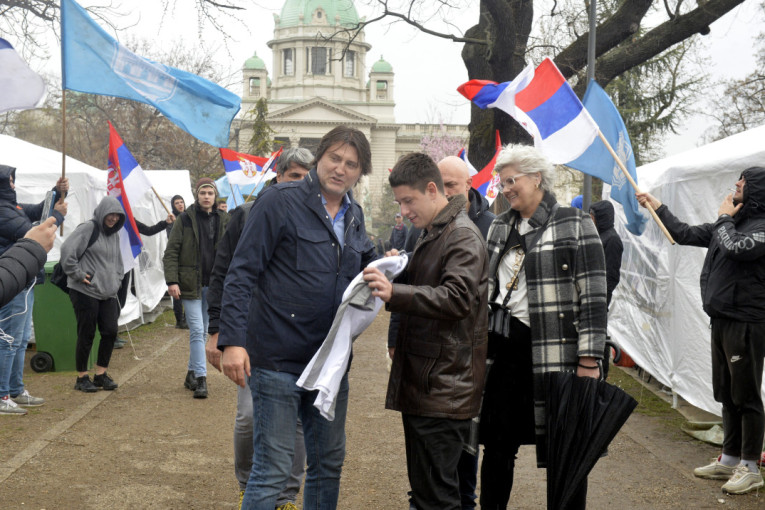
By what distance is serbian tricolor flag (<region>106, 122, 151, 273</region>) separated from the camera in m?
8.50

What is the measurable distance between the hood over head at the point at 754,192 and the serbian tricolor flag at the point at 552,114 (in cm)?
108

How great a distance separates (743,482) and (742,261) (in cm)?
147

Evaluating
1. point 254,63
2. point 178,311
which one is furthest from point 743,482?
point 254,63

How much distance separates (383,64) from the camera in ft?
308

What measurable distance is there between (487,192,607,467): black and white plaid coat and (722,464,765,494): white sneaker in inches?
80.9

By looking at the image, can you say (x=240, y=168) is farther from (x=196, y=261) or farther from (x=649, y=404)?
(x=649, y=404)

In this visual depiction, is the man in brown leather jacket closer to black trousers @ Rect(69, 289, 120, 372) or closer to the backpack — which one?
black trousers @ Rect(69, 289, 120, 372)

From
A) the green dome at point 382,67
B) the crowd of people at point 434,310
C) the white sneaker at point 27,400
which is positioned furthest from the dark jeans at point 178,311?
the green dome at point 382,67

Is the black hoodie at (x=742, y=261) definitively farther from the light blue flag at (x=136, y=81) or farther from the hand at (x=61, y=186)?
the hand at (x=61, y=186)

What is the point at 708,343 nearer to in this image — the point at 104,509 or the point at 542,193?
the point at 542,193

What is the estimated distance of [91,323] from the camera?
318 inches

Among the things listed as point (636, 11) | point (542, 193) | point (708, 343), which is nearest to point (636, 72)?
point (636, 11)

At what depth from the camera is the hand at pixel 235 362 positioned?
10.6ft

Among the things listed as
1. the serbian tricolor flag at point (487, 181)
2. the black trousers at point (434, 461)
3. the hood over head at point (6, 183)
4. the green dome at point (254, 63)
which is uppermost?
the green dome at point (254, 63)
